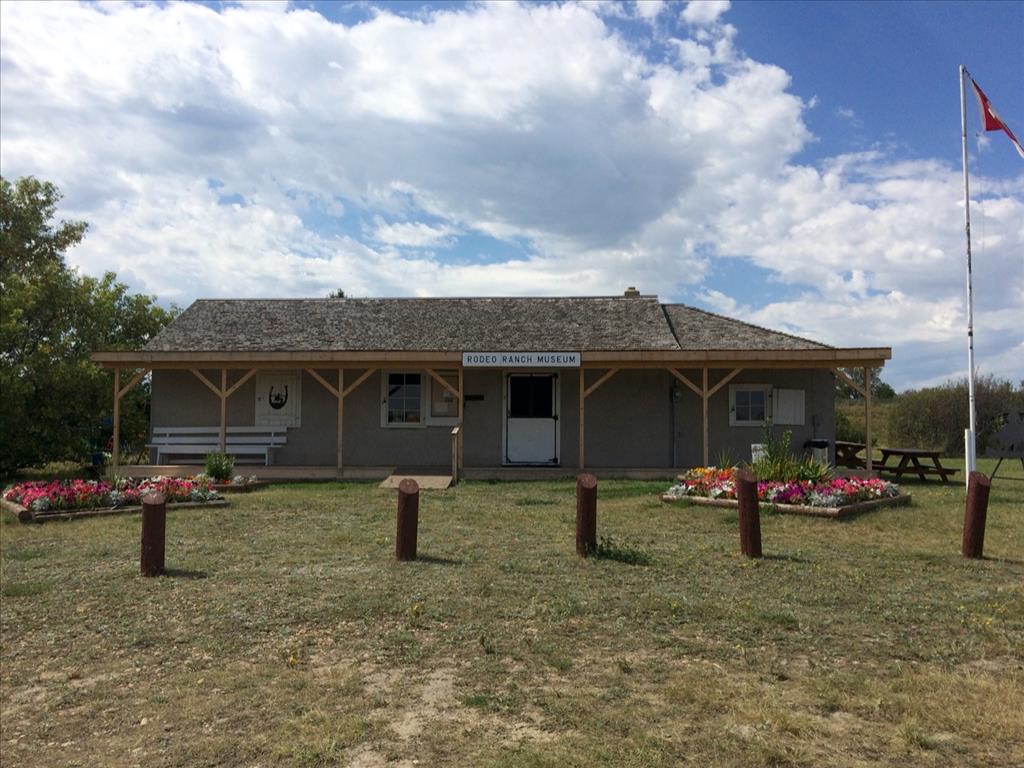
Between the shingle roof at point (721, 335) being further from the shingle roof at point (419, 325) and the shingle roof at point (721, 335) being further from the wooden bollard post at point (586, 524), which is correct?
the wooden bollard post at point (586, 524)

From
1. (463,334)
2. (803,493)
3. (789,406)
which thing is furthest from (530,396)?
(803,493)

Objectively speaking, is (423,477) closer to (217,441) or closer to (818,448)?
(217,441)

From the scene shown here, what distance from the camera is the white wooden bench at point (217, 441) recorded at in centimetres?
1675

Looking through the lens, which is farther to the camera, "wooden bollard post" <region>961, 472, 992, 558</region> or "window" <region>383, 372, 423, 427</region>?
"window" <region>383, 372, 423, 427</region>

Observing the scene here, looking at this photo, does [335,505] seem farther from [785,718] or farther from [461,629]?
[785,718]

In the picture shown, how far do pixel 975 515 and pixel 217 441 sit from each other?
45.3ft

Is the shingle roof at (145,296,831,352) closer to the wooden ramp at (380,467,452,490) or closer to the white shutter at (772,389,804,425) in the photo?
the white shutter at (772,389,804,425)

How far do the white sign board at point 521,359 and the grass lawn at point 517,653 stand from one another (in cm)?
632

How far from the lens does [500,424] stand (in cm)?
1686

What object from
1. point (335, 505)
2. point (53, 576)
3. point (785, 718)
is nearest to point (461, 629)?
point (785, 718)

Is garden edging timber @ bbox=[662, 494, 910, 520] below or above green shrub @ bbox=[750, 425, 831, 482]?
→ below

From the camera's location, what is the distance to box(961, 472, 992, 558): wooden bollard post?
25.0ft

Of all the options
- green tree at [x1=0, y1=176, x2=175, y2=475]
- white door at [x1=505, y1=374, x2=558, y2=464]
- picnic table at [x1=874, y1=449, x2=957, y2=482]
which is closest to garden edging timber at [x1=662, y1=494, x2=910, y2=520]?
picnic table at [x1=874, y1=449, x2=957, y2=482]

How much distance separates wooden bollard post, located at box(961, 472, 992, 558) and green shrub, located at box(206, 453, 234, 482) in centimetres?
1101
